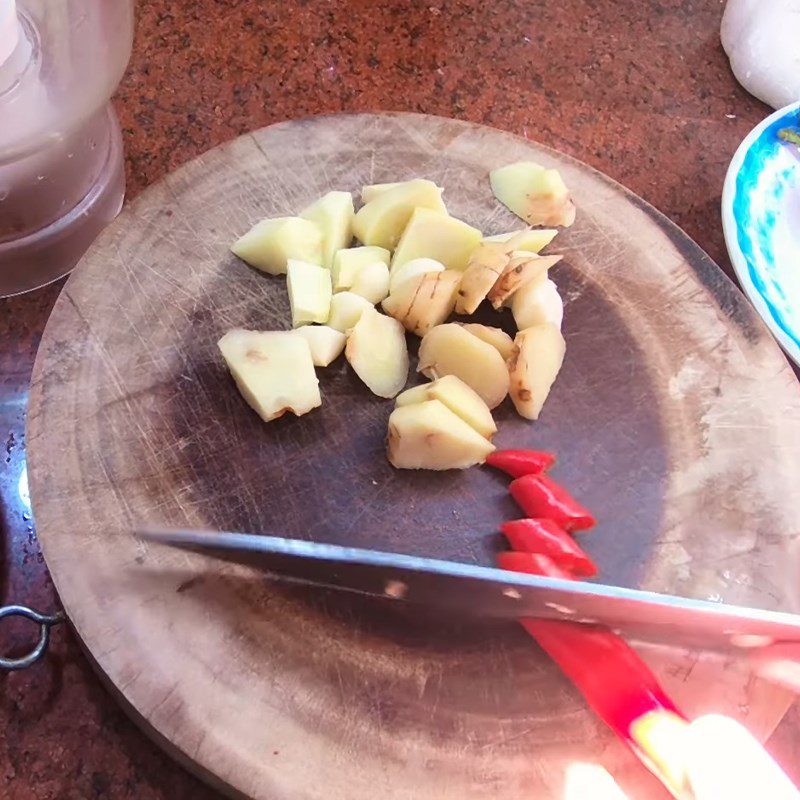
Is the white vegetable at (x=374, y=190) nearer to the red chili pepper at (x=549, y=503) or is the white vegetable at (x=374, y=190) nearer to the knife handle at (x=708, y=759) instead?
the red chili pepper at (x=549, y=503)

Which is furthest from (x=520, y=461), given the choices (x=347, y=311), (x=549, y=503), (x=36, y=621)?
(x=36, y=621)

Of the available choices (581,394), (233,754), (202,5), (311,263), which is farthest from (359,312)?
(202,5)

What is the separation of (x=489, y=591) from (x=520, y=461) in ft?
0.65

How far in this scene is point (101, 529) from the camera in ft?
3.07

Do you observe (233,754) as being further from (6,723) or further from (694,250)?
(694,250)

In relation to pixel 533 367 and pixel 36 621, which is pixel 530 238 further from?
pixel 36 621

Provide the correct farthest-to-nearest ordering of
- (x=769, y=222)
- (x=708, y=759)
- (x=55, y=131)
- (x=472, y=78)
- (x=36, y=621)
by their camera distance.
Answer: (x=472, y=78) → (x=769, y=222) → (x=55, y=131) → (x=36, y=621) → (x=708, y=759)

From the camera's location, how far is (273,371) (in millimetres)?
1039

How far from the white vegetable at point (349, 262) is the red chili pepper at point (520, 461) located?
0.30 m

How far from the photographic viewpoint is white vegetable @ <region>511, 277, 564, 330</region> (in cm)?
113

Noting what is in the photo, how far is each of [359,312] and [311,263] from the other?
0.10m

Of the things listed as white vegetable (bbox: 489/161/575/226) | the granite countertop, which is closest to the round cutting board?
white vegetable (bbox: 489/161/575/226)

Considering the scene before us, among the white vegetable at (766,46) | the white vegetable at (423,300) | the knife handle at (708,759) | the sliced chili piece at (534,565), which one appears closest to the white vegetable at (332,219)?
the white vegetable at (423,300)

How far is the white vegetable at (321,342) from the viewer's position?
108 centimetres
